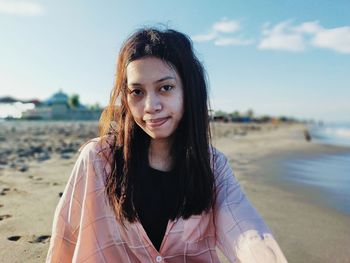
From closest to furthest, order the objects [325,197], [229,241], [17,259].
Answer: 1. [229,241]
2. [17,259]
3. [325,197]

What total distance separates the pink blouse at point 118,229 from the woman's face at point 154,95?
14.1 inches

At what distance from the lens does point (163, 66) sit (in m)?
1.83

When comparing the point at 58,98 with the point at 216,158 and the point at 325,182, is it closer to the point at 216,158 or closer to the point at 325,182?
the point at 325,182

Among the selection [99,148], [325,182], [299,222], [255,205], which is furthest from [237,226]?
[325,182]

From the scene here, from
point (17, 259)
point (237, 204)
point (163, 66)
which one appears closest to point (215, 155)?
point (237, 204)

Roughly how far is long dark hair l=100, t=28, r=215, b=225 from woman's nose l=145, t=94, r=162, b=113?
0.20m

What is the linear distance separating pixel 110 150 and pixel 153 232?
1.80 ft

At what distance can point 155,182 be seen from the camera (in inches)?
78.4

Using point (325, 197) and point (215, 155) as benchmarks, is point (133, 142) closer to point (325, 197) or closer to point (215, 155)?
point (215, 155)

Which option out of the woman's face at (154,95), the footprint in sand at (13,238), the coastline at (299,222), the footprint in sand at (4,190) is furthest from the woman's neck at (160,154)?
the footprint in sand at (4,190)

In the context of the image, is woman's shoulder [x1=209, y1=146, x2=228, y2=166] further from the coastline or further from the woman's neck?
the coastline

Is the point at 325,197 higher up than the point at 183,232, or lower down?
lower down

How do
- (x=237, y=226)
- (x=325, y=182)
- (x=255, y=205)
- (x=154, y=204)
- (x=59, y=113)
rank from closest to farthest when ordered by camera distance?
1. (x=237, y=226)
2. (x=154, y=204)
3. (x=255, y=205)
4. (x=325, y=182)
5. (x=59, y=113)

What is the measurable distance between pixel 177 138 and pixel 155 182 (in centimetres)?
30
